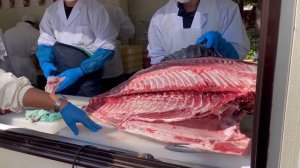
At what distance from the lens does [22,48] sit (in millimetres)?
4090

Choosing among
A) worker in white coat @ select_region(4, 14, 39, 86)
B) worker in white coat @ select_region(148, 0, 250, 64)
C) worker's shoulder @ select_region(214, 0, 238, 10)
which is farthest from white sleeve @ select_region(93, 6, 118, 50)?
worker in white coat @ select_region(4, 14, 39, 86)

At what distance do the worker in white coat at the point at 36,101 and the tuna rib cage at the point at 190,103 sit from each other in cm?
19

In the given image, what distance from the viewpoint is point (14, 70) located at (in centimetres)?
398

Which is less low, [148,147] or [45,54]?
[45,54]

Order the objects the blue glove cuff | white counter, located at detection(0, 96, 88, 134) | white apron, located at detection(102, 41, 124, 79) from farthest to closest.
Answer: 1. white apron, located at detection(102, 41, 124, 79)
2. the blue glove cuff
3. white counter, located at detection(0, 96, 88, 134)

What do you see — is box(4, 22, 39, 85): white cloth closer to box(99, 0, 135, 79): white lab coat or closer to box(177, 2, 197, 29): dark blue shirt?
box(99, 0, 135, 79): white lab coat

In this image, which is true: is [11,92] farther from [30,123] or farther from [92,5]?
[92,5]

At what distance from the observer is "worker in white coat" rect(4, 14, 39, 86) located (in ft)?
13.2

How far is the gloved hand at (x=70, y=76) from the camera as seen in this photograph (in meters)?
2.51

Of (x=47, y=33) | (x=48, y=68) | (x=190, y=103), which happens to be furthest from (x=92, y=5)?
(x=190, y=103)

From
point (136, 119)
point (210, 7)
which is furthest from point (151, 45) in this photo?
point (136, 119)

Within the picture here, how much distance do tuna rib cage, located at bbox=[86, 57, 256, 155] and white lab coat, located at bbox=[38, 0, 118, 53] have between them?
1.04 m

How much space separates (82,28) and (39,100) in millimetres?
1364

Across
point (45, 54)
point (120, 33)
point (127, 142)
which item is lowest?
point (127, 142)
